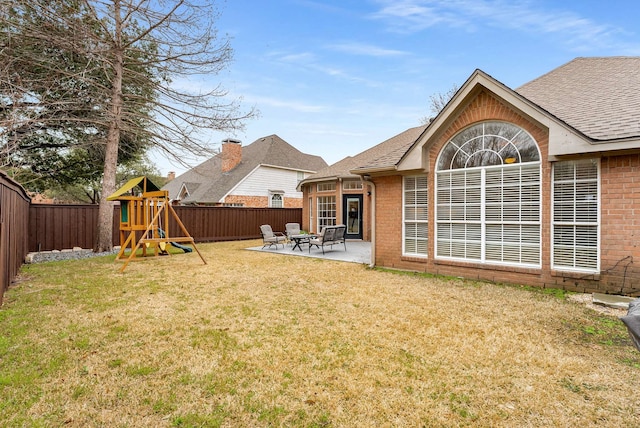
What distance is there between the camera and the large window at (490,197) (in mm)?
6832

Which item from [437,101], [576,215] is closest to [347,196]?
[576,215]

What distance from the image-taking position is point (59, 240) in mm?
12266

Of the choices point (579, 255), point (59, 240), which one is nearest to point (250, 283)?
point (579, 255)

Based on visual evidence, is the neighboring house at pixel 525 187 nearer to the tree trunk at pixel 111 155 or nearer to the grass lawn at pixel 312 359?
the grass lawn at pixel 312 359

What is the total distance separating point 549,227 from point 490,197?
4.31 ft

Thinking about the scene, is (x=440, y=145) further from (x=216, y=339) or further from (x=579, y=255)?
(x=216, y=339)

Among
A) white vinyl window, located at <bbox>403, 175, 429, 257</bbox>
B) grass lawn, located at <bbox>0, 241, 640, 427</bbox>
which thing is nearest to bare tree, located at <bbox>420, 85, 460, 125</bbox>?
white vinyl window, located at <bbox>403, 175, 429, 257</bbox>

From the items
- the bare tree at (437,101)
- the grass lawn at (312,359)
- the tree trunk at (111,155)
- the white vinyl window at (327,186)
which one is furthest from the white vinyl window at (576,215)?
the bare tree at (437,101)

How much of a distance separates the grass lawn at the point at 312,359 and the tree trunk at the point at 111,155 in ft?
20.5

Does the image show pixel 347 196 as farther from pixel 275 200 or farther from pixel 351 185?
pixel 275 200

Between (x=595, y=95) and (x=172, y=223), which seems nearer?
(x=595, y=95)

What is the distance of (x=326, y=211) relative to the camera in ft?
58.8

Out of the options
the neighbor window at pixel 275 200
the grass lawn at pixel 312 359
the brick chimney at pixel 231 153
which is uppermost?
the brick chimney at pixel 231 153

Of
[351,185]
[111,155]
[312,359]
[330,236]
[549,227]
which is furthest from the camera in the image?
[351,185]
